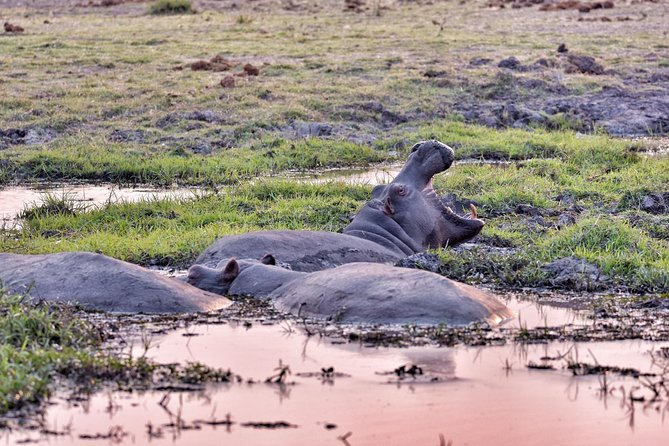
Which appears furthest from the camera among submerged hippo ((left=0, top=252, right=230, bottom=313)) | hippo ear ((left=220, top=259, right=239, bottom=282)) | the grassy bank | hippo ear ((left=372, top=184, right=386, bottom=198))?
hippo ear ((left=372, top=184, right=386, bottom=198))

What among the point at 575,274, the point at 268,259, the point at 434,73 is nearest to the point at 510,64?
the point at 434,73

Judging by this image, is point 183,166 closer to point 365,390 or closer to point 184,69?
point 184,69

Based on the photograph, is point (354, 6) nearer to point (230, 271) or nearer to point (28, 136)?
point (28, 136)

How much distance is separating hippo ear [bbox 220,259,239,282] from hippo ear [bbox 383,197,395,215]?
1.37 meters

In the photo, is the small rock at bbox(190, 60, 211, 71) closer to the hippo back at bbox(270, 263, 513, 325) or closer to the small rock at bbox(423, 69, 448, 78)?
the small rock at bbox(423, 69, 448, 78)

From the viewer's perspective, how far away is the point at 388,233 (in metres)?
8.12

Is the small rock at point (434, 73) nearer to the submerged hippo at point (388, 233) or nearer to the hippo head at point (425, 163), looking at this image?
the submerged hippo at point (388, 233)

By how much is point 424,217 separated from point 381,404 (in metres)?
3.42

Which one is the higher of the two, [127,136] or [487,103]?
[487,103]

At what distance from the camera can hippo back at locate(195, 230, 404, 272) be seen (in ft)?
24.9

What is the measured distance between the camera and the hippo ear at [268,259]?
7375 mm

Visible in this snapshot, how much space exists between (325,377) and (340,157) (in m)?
7.79

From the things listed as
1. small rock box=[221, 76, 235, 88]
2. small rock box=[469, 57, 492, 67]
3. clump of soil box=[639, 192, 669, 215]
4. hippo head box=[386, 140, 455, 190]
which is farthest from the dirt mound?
hippo head box=[386, 140, 455, 190]

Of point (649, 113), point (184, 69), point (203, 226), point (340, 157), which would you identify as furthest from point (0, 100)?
point (649, 113)
